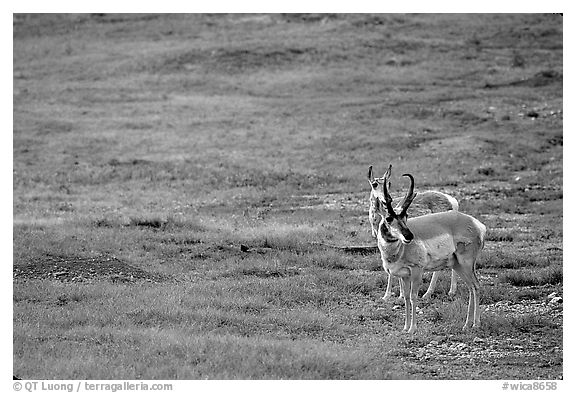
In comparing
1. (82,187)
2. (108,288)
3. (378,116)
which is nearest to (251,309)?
(108,288)

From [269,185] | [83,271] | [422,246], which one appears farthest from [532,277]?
[269,185]

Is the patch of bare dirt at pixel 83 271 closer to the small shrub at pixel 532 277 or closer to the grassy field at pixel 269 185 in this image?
the grassy field at pixel 269 185

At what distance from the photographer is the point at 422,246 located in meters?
13.7

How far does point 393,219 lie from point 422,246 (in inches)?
28.3

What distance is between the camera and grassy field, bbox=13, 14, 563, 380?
43.4 ft

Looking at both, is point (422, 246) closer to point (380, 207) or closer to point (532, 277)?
point (380, 207)

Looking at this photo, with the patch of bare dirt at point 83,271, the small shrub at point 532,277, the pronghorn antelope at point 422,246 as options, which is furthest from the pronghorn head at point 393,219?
the patch of bare dirt at point 83,271

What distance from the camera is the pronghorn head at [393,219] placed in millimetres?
13297

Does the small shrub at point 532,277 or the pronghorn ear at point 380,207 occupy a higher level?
the pronghorn ear at point 380,207

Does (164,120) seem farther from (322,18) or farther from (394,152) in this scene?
(322,18)

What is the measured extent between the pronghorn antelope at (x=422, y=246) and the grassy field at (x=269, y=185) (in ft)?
2.56

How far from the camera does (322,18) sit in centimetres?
6412

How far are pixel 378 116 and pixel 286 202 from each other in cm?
1533

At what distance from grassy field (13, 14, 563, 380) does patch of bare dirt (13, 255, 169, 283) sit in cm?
7
